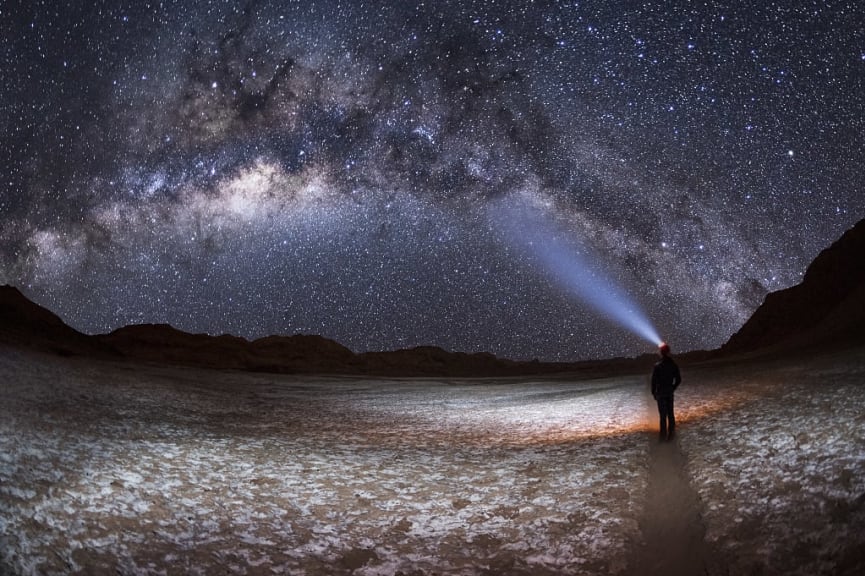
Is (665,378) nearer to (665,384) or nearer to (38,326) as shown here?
(665,384)

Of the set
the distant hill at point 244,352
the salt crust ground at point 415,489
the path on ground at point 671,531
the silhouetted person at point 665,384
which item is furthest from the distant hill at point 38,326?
the path on ground at point 671,531

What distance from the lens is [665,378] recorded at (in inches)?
439

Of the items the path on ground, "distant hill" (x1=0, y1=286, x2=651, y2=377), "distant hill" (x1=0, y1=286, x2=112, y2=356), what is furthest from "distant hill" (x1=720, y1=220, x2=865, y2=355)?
"distant hill" (x1=0, y1=286, x2=112, y2=356)

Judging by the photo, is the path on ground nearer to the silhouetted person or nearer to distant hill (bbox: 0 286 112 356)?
the silhouetted person

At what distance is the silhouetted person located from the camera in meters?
11.2

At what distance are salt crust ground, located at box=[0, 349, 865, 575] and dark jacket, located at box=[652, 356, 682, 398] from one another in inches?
41.7

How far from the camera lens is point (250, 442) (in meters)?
12.7

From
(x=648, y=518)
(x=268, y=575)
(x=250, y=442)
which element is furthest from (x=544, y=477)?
(x=250, y=442)

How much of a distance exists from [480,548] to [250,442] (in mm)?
7517

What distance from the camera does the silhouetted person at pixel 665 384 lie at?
11172 millimetres

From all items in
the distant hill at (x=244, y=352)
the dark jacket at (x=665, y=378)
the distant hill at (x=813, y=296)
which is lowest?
the distant hill at (x=244, y=352)

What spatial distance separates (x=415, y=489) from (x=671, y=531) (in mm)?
4196

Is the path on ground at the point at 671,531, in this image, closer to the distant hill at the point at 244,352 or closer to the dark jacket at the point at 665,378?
the dark jacket at the point at 665,378

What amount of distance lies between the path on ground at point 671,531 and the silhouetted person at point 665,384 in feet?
6.83
